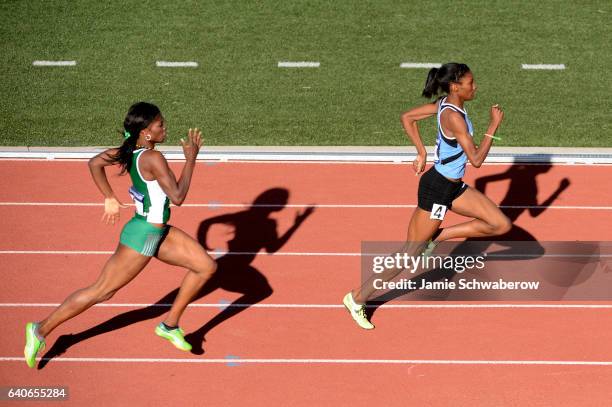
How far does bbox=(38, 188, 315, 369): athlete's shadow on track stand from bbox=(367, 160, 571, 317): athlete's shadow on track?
124 centimetres

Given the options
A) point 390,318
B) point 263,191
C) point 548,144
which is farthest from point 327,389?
point 548,144

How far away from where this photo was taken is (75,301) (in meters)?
7.70

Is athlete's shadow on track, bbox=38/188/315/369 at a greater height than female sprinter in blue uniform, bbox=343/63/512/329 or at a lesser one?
lesser

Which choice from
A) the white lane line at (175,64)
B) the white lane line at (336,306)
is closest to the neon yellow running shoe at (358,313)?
the white lane line at (336,306)

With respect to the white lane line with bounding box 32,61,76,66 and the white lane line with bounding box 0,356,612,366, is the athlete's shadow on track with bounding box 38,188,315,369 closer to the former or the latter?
the white lane line with bounding box 0,356,612,366

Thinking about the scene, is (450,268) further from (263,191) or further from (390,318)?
(263,191)

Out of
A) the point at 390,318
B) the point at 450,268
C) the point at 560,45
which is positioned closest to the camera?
the point at 390,318

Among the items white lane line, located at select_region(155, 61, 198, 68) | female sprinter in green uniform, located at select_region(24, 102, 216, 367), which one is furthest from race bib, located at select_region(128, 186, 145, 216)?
white lane line, located at select_region(155, 61, 198, 68)

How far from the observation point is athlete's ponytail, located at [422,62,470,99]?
825 cm

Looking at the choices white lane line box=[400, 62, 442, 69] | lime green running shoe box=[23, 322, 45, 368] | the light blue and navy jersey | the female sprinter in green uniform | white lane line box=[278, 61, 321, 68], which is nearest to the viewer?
the female sprinter in green uniform

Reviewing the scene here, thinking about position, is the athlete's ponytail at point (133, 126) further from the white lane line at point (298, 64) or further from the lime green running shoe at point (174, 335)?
the white lane line at point (298, 64)

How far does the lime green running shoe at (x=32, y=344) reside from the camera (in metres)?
7.80

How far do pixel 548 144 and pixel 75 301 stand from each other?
7870 mm

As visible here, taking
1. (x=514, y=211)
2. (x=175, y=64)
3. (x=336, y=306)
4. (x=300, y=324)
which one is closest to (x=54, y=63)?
(x=175, y=64)
